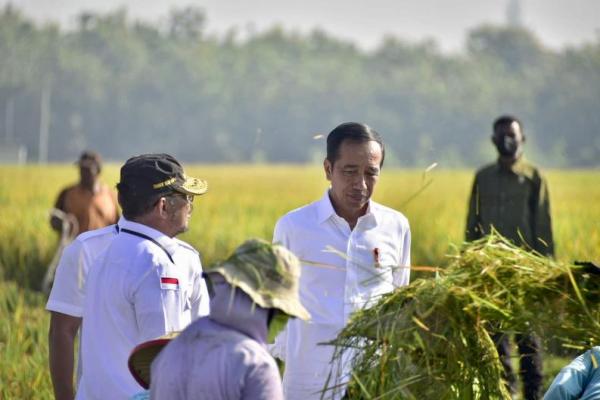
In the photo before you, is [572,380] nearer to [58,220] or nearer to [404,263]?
[404,263]

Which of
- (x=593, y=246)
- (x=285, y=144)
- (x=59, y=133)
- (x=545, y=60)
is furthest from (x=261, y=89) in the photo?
(x=593, y=246)

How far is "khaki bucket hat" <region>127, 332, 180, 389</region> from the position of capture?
14.1 feet

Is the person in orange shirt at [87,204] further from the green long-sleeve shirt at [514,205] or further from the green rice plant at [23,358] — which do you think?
the green long-sleeve shirt at [514,205]

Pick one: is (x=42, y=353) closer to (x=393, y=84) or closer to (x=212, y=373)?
(x=212, y=373)

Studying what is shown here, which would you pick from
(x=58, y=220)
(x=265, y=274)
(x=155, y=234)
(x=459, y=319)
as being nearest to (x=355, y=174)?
(x=155, y=234)

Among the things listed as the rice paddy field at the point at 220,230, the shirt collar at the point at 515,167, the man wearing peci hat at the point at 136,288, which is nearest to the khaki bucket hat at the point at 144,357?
the man wearing peci hat at the point at 136,288

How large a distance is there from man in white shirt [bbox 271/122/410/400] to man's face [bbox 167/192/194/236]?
58cm

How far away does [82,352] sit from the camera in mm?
4898

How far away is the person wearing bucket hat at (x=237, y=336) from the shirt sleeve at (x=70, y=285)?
4.95 feet

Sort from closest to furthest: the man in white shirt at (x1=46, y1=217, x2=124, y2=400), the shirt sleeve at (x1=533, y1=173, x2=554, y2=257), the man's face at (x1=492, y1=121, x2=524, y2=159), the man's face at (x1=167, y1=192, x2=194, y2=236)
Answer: the man's face at (x1=167, y1=192, x2=194, y2=236) → the man in white shirt at (x1=46, y1=217, x2=124, y2=400) → the shirt sleeve at (x1=533, y1=173, x2=554, y2=257) → the man's face at (x1=492, y1=121, x2=524, y2=159)

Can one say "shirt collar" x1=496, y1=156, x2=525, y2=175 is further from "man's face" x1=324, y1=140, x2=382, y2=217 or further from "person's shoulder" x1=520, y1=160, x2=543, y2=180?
"man's face" x1=324, y1=140, x2=382, y2=217

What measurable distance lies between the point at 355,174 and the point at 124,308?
132 cm

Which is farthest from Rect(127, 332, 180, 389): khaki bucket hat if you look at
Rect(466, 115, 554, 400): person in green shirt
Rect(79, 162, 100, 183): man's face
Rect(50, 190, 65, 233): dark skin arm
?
Rect(79, 162, 100, 183): man's face

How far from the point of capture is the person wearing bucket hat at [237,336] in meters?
3.73
